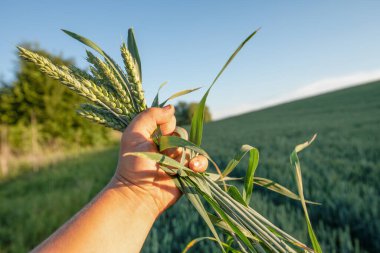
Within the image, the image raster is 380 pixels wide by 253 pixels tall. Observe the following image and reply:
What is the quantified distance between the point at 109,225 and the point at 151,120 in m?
0.41

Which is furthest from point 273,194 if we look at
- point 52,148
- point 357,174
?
point 52,148

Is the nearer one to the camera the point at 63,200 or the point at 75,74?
the point at 75,74

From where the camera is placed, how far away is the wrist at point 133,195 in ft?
3.61

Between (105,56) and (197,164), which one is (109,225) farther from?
(105,56)

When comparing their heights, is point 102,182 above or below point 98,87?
below

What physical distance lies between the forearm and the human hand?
0.02 meters

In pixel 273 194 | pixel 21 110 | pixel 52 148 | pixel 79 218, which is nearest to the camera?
pixel 79 218

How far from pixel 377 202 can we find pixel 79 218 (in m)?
2.45

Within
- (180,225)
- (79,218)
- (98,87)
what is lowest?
(180,225)

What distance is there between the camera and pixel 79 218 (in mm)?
1066

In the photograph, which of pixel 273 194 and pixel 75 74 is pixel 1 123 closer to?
pixel 273 194

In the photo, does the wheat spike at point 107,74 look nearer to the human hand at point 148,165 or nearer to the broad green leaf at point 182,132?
the human hand at point 148,165

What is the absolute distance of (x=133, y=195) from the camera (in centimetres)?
111

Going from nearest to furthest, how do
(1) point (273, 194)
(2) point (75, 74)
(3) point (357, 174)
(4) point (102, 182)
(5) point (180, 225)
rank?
1. (2) point (75, 74)
2. (5) point (180, 225)
3. (1) point (273, 194)
4. (3) point (357, 174)
5. (4) point (102, 182)
